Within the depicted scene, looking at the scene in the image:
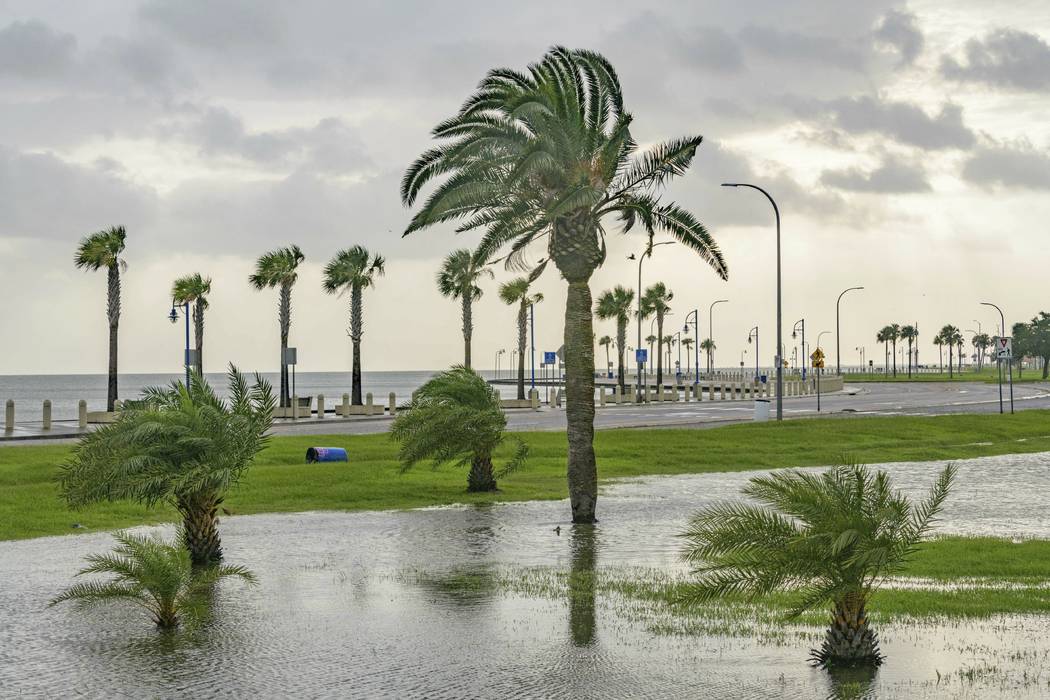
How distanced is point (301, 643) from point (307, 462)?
18746 millimetres

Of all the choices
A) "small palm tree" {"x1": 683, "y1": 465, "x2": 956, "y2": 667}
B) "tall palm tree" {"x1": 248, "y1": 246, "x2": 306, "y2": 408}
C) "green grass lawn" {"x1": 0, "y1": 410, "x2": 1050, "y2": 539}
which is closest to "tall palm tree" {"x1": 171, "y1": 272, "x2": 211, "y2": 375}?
"tall palm tree" {"x1": 248, "y1": 246, "x2": 306, "y2": 408}

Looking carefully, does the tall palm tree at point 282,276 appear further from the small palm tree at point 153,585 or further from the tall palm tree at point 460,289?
the small palm tree at point 153,585

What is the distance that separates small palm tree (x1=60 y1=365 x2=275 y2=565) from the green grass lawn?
401 centimetres

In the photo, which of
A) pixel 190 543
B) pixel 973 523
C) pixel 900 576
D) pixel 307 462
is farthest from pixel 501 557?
pixel 307 462

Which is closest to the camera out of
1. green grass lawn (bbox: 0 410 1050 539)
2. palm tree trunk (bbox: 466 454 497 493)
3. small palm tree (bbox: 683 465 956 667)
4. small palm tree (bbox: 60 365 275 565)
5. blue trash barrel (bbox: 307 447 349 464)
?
small palm tree (bbox: 683 465 956 667)

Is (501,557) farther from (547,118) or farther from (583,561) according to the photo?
(547,118)

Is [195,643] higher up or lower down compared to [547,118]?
lower down

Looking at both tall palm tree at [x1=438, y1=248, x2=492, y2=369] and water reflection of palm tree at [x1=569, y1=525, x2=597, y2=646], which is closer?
water reflection of palm tree at [x1=569, y1=525, x2=597, y2=646]

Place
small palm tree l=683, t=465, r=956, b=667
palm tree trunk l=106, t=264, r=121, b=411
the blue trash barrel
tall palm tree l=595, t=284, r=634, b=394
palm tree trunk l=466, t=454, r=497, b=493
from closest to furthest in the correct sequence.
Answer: small palm tree l=683, t=465, r=956, b=667 → palm tree trunk l=466, t=454, r=497, b=493 → the blue trash barrel → palm tree trunk l=106, t=264, r=121, b=411 → tall palm tree l=595, t=284, r=634, b=394

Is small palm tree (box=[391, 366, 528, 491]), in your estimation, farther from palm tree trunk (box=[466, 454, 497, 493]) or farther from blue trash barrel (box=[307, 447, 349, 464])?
blue trash barrel (box=[307, 447, 349, 464])

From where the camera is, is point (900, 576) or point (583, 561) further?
point (583, 561)

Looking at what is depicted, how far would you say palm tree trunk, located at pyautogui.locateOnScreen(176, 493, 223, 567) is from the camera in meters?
15.0

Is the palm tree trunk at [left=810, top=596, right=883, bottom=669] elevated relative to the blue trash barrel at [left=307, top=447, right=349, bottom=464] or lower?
lower

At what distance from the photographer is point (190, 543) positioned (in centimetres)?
1508
